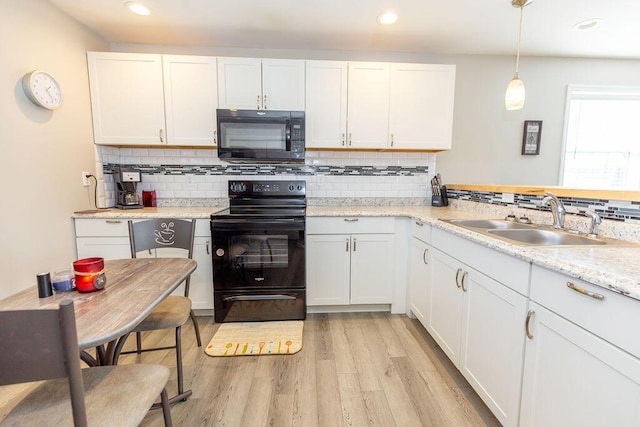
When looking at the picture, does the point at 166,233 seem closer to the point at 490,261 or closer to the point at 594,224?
the point at 490,261

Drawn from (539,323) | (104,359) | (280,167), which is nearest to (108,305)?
(104,359)

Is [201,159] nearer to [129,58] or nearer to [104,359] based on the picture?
[129,58]

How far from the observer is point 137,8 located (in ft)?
6.95

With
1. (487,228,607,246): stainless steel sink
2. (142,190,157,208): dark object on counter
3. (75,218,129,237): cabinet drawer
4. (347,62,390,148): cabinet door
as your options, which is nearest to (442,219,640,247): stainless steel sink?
(487,228,607,246): stainless steel sink

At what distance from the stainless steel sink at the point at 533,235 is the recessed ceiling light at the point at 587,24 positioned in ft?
5.56

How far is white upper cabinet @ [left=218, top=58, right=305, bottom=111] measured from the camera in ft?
8.20

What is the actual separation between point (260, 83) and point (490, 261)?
219 cm

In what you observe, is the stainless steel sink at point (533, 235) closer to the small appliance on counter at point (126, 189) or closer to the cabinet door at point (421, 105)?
the cabinet door at point (421, 105)

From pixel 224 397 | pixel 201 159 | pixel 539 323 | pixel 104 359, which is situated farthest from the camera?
pixel 201 159

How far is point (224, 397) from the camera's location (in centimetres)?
158

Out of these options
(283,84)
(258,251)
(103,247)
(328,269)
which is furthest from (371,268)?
(103,247)

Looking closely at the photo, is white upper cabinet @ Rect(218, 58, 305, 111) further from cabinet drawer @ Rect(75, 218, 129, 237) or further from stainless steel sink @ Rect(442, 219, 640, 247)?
stainless steel sink @ Rect(442, 219, 640, 247)

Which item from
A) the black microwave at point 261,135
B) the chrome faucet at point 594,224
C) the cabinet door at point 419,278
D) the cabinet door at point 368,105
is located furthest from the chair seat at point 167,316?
the chrome faucet at point 594,224

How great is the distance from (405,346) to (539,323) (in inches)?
43.7
